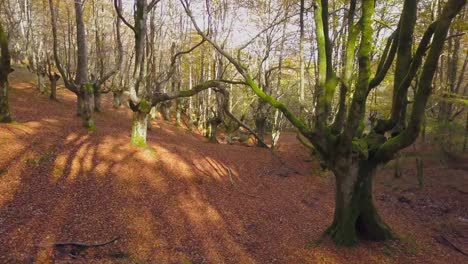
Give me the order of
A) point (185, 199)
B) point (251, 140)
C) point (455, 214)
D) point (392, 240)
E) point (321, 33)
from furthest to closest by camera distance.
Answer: point (251, 140)
point (455, 214)
point (185, 199)
point (392, 240)
point (321, 33)

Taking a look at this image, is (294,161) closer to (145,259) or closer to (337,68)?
(337,68)

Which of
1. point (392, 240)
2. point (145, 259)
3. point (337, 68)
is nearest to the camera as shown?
point (145, 259)

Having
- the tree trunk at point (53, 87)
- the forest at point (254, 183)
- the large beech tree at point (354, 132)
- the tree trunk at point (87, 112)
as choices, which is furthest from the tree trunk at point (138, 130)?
the tree trunk at point (53, 87)

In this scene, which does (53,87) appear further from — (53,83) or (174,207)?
(174,207)

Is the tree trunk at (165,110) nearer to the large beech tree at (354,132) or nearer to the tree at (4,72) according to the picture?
the tree at (4,72)

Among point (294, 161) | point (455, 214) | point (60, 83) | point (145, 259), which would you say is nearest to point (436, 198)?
point (455, 214)

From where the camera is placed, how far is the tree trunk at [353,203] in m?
7.47

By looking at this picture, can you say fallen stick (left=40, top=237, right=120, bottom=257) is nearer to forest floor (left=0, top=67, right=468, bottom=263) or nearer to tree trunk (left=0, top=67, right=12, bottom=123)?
forest floor (left=0, top=67, right=468, bottom=263)

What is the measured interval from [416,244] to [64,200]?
9.34 m

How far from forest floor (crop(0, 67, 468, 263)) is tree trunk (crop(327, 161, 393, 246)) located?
0.32 metres

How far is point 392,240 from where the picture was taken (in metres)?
7.97

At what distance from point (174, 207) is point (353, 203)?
16.2 feet

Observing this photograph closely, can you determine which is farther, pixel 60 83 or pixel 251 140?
pixel 60 83

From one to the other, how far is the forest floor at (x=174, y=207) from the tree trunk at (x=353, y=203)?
→ 32cm
